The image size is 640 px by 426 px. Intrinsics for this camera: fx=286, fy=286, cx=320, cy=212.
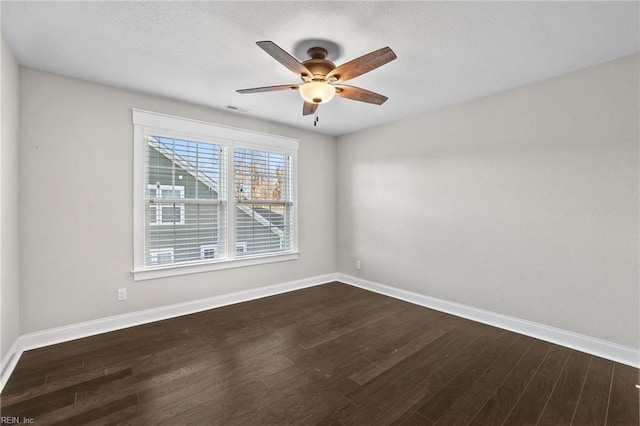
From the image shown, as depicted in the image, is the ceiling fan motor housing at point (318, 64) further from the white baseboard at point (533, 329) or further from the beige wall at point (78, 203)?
the white baseboard at point (533, 329)

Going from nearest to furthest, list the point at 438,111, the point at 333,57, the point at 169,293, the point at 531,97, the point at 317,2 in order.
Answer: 1. the point at 317,2
2. the point at 333,57
3. the point at 531,97
4. the point at 169,293
5. the point at 438,111

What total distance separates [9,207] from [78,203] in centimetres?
54

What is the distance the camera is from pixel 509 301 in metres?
3.10

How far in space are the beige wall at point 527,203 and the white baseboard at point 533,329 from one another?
63 millimetres

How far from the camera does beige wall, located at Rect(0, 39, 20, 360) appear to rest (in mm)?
2150

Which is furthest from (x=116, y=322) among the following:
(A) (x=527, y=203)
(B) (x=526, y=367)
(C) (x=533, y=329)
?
(A) (x=527, y=203)

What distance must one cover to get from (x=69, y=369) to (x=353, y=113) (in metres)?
3.89

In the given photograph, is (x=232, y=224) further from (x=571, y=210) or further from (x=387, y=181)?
(x=571, y=210)

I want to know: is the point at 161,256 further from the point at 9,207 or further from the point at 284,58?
the point at 284,58

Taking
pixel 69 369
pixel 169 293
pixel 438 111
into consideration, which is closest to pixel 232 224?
pixel 169 293

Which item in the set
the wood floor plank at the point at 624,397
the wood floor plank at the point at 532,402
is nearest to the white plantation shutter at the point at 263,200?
the wood floor plank at the point at 532,402

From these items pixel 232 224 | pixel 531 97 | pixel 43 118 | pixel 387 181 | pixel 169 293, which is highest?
pixel 531 97

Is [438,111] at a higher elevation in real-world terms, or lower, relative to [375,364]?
higher

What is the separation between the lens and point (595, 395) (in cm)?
199
